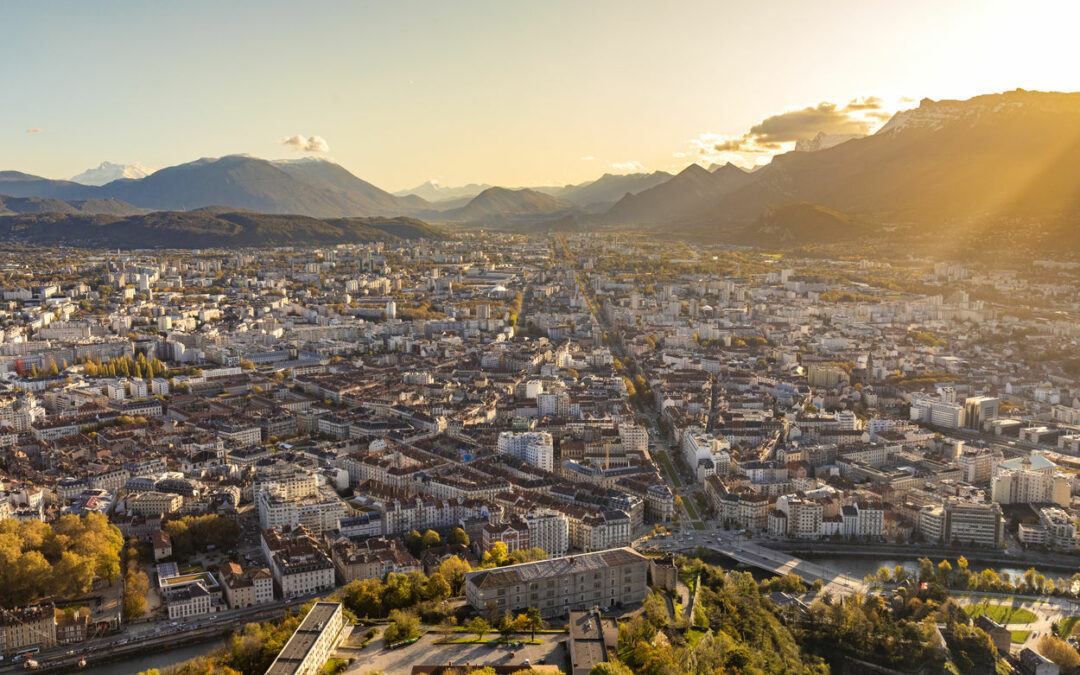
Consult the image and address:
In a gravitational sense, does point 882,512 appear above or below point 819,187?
below

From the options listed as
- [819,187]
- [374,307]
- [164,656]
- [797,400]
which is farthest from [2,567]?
[819,187]

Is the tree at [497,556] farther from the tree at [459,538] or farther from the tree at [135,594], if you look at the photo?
the tree at [135,594]

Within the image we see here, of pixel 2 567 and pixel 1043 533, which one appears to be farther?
pixel 1043 533

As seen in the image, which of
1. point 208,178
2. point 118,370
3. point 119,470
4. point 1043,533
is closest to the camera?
point 1043,533

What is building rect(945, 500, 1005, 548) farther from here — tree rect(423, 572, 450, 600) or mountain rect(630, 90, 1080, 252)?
mountain rect(630, 90, 1080, 252)

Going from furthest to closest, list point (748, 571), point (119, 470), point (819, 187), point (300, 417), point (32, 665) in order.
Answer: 1. point (819, 187)
2. point (300, 417)
3. point (119, 470)
4. point (748, 571)
5. point (32, 665)

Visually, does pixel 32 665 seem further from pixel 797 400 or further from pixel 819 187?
pixel 819 187

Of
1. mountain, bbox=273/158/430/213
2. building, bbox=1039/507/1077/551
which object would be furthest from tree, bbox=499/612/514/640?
mountain, bbox=273/158/430/213
